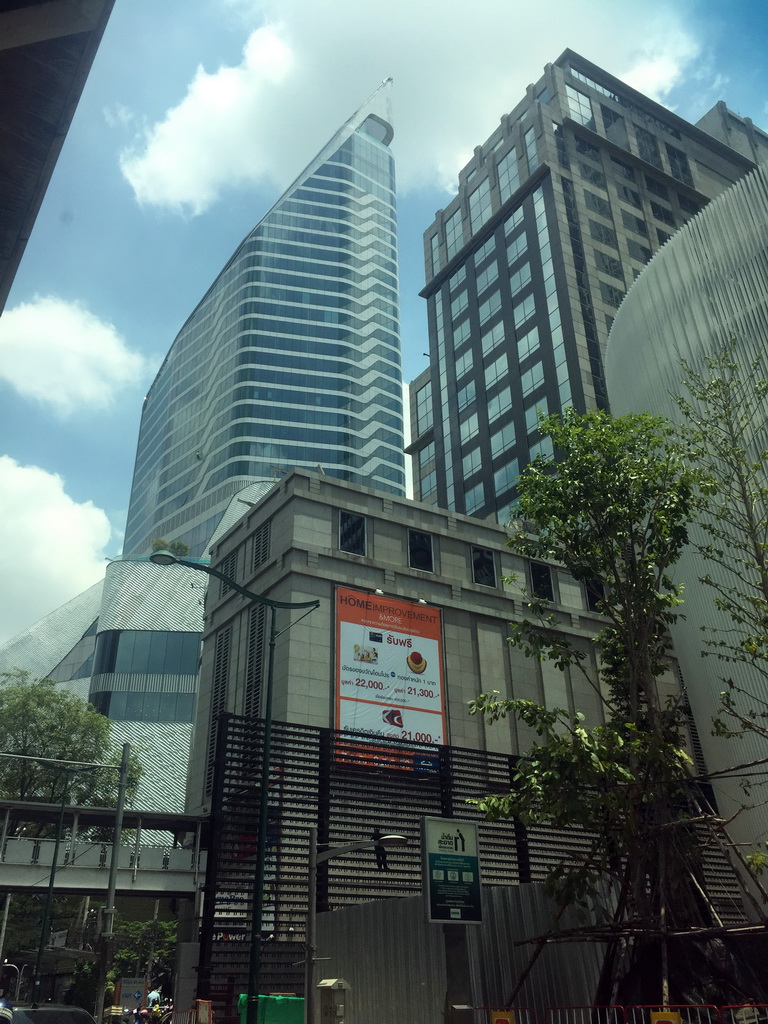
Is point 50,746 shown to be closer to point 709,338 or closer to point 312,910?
point 312,910

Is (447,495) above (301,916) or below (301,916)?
above

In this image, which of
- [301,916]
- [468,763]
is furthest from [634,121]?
[301,916]

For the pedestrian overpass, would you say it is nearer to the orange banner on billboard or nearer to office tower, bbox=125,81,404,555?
the orange banner on billboard

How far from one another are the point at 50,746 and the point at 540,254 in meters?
53.2

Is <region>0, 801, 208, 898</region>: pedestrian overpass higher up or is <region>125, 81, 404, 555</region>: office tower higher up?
<region>125, 81, 404, 555</region>: office tower

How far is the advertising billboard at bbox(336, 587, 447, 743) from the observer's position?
31.6 m

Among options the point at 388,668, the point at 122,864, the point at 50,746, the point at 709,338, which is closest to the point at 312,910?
the point at 388,668

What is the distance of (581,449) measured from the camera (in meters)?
20.8

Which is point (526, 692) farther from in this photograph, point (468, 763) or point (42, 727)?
point (42, 727)

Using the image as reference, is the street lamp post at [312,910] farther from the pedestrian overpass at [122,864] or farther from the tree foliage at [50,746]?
the tree foliage at [50,746]

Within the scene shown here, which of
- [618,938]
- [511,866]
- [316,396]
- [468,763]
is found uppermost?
[316,396]

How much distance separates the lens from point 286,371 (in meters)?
146

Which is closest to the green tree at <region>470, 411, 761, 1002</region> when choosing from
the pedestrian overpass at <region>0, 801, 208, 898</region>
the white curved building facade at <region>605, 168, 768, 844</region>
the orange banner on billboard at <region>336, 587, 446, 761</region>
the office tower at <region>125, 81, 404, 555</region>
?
the white curved building facade at <region>605, 168, 768, 844</region>

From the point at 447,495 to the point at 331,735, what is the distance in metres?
50.0
